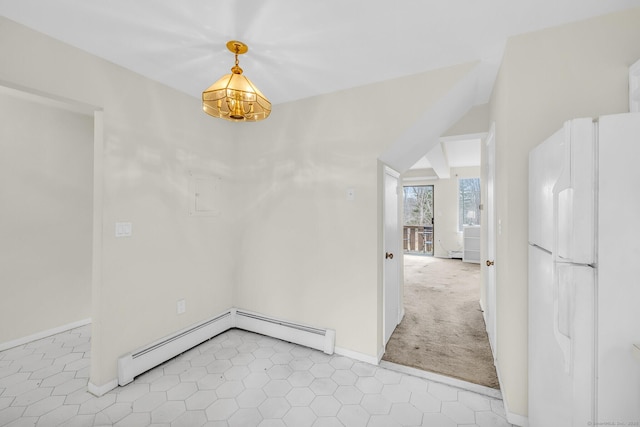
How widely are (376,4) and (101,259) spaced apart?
7.94 feet

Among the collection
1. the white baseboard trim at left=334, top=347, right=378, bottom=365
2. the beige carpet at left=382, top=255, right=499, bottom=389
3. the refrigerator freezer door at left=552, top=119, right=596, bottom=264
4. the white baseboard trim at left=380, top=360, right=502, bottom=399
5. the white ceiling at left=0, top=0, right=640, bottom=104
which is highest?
the white ceiling at left=0, top=0, right=640, bottom=104

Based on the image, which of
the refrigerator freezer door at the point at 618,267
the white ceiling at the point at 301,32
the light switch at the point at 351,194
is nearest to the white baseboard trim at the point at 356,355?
the light switch at the point at 351,194

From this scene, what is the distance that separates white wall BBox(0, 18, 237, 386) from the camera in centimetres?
184

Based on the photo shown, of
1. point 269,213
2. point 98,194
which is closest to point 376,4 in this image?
point 269,213

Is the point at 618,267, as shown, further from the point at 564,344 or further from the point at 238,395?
the point at 238,395

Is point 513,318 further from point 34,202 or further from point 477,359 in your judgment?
point 34,202

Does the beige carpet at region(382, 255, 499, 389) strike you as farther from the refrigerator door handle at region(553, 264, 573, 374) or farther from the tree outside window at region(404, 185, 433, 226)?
the tree outside window at region(404, 185, 433, 226)

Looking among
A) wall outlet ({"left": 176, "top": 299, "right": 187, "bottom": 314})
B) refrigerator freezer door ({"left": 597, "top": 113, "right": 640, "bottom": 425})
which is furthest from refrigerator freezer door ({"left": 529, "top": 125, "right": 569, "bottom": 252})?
wall outlet ({"left": 176, "top": 299, "right": 187, "bottom": 314})

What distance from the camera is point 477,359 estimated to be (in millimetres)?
2504

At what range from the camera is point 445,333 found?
3.04 m

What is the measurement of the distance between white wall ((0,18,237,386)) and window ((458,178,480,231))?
6.99 metres

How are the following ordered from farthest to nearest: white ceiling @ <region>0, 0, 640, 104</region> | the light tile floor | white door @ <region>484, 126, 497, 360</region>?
1. white door @ <region>484, 126, 497, 360</region>
2. the light tile floor
3. white ceiling @ <region>0, 0, 640, 104</region>

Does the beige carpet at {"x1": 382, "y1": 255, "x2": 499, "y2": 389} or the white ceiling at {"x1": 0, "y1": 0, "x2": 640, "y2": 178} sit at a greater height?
the white ceiling at {"x1": 0, "y1": 0, "x2": 640, "y2": 178}

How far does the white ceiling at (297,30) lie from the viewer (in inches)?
60.1
